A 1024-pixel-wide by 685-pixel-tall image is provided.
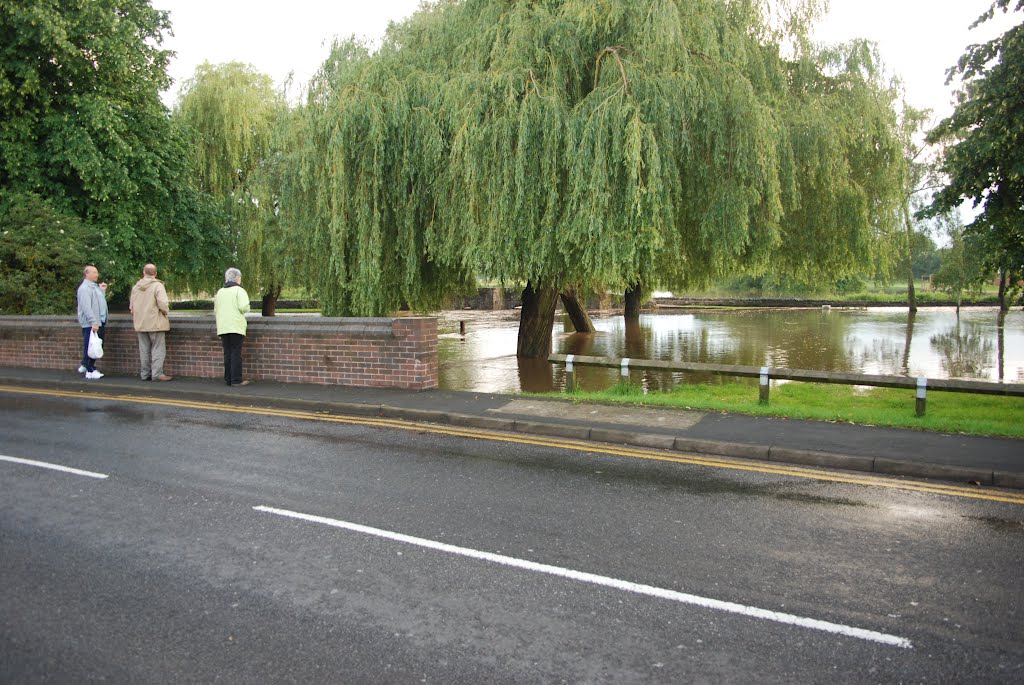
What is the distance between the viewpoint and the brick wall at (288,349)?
37.2 ft

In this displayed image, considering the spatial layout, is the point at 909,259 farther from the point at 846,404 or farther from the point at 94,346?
the point at 94,346

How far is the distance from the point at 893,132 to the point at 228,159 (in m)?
24.1

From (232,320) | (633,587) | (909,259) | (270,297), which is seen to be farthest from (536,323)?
(909,259)

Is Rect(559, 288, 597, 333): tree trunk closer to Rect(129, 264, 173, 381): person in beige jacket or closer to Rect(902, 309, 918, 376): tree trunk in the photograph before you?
Rect(902, 309, 918, 376): tree trunk

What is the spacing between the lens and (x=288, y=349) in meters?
12.3

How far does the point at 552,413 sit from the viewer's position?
31.2ft

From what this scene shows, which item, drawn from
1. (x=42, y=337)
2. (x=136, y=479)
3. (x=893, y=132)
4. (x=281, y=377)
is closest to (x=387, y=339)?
(x=281, y=377)

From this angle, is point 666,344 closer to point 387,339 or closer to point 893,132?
point 893,132

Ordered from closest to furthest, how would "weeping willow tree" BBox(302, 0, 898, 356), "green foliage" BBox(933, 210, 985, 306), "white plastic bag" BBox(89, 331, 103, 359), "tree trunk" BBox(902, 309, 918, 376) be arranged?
"weeping willow tree" BBox(302, 0, 898, 356), "white plastic bag" BBox(89, 331, 103, 359), "tree trunk" BBox(902, 309, 918, 376), "green foliage" BBox(933, 210, 985, 306)

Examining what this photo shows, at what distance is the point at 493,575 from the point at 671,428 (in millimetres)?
4439

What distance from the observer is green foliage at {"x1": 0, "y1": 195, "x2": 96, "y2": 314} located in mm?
15391

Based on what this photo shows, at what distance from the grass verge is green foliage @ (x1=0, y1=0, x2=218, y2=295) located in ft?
44.6

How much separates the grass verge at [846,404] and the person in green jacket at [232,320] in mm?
4887

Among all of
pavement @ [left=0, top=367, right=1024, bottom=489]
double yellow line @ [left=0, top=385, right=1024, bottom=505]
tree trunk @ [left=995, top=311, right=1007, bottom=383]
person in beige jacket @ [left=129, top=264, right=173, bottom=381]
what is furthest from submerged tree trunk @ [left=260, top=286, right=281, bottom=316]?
tree trunk @ [left=995, top=311, right=1007, bottom=383]
